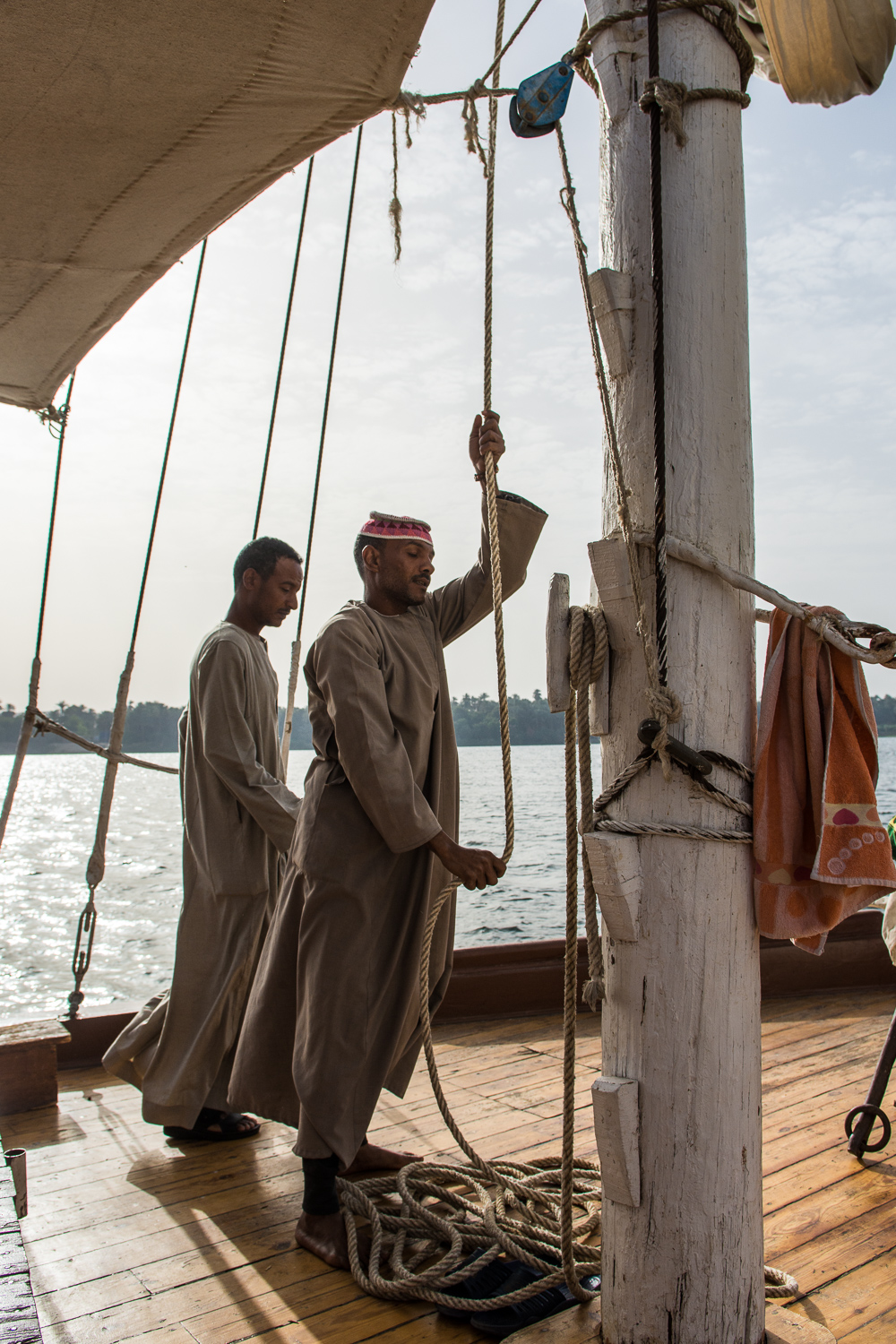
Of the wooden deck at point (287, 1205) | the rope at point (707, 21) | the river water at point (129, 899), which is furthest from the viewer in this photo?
the river water at point (129, 899)

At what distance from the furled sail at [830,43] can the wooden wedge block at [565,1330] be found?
2202mm

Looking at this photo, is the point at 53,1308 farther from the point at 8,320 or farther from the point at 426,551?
the point at 8,320

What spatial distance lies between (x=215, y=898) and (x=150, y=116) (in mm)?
1947

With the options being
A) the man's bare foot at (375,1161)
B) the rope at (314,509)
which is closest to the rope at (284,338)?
the rope at (314,509)

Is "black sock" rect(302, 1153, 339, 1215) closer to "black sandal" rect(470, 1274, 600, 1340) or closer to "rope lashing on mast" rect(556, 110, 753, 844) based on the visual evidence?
"black sandal" rect(470, 1274, 600, 1340)

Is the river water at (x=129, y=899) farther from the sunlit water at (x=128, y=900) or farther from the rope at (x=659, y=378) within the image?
the rope at (x=659, y=378)

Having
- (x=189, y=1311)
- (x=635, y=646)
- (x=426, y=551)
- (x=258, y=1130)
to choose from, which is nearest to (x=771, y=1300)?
(x=189, y=1311)

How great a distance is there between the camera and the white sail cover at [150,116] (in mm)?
1921

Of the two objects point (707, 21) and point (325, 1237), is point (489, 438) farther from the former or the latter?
point (325, 1237)

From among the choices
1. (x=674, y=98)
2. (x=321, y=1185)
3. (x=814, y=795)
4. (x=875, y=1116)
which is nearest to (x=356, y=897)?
(x=321, y=1185)

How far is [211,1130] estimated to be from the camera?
9.11ft

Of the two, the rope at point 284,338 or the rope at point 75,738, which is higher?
the rope at point 284,338

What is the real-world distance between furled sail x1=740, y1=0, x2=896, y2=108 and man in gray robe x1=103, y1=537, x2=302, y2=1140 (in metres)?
1.95

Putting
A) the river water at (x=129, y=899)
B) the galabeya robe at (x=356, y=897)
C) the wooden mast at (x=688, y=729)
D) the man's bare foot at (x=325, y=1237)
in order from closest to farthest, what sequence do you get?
the wooden mast at (x=688, y=729) → the man's bare foot at (x=325, y=1237) → the galabeya robe at (x=356, y=897) → the river water at (x=129, y=899)
